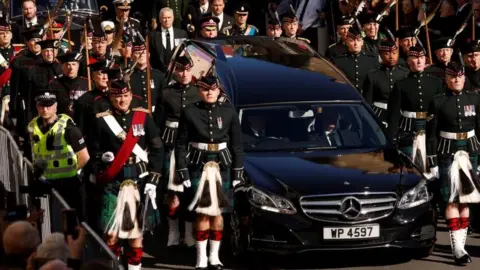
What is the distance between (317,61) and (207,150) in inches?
108

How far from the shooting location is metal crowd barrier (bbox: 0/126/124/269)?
9985 millimetres

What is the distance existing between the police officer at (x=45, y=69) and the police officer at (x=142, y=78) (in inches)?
46.1

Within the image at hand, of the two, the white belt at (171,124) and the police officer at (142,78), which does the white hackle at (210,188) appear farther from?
the police officer at (142,78)

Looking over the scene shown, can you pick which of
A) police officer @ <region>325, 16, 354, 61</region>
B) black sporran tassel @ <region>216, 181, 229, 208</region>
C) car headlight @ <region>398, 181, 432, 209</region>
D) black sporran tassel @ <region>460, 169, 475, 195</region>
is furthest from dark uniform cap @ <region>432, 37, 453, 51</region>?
black sporran tassel @ <region>216, 181, 229, 208</region>

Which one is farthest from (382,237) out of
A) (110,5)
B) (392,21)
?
(110,5)

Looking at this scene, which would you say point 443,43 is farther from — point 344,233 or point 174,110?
point 344,233

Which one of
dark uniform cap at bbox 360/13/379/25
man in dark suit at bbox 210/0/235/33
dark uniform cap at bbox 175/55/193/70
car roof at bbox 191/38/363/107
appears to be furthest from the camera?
man in dark suit at bbox 210/0/235/33

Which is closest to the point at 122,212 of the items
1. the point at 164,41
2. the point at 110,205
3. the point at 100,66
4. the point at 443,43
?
the point at 110,205

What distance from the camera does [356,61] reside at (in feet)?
62.0

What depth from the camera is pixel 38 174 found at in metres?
14.4

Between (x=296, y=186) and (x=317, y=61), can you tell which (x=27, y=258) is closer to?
(x=296, y=186)

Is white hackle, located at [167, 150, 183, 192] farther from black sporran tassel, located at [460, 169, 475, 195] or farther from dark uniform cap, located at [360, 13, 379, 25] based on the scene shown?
dark uniform cap, located at [360, 13, 379, 25]

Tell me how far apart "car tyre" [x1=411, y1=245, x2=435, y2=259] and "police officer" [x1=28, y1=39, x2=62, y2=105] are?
17.2 feet

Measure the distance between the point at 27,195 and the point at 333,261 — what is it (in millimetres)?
2879
